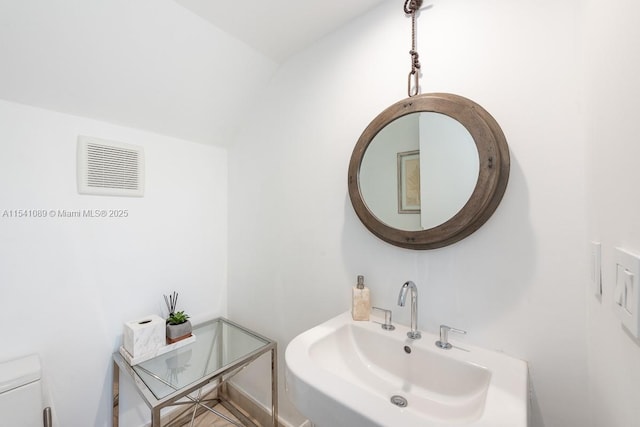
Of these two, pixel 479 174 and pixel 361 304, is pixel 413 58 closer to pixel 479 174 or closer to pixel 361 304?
pixel 479 174

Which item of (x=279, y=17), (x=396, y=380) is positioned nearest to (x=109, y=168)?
(x=279, y=17)

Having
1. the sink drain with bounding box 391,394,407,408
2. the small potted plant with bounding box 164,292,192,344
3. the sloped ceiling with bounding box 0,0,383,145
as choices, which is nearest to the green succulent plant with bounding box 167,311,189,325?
the small potted plant with bounding box 164,292,192,344

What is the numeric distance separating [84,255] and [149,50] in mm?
1002

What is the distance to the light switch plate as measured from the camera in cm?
40

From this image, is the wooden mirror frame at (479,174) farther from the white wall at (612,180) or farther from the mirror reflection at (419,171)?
the white wall at (612,180)

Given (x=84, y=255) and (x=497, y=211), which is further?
(x=84, y=255)

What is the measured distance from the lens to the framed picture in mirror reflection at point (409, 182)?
1.00 m

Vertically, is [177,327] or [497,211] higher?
[497,211]

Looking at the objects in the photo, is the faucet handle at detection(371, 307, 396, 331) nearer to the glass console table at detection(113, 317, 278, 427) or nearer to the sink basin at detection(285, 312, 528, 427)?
the sink basin at detection(285, 312, 528, 427)

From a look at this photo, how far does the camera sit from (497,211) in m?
0.85

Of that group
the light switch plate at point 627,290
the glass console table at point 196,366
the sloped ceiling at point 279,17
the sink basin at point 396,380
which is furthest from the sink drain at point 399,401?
the sloped ceiling at point 279,17

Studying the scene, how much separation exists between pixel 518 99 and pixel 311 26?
94cm

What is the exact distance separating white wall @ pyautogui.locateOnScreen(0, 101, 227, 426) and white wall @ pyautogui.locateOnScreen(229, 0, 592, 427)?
648 mm

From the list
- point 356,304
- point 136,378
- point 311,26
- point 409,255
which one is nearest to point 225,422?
point 136,378
